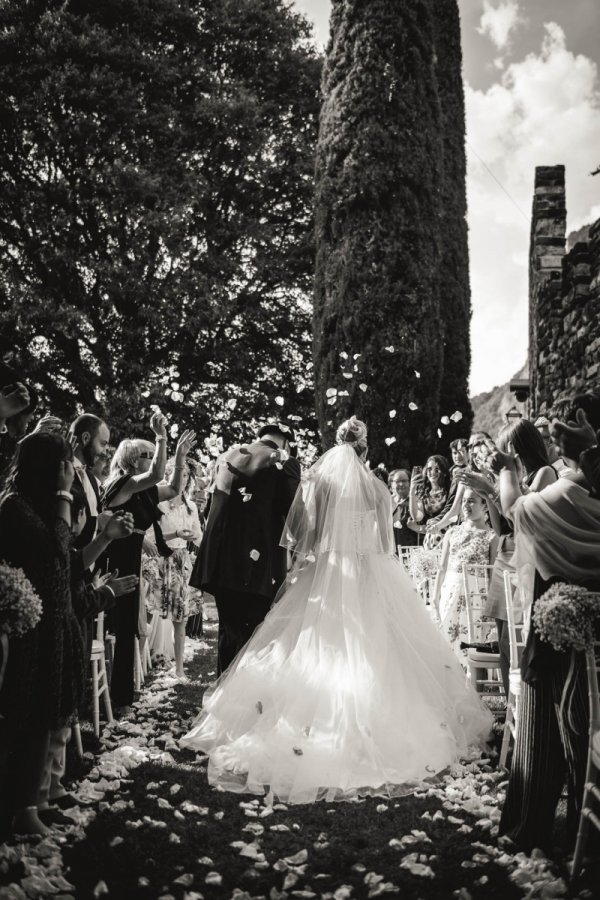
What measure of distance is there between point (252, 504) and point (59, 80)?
11134 millimetres

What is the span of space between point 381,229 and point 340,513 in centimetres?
724

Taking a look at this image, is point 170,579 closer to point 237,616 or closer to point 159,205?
point 237,616

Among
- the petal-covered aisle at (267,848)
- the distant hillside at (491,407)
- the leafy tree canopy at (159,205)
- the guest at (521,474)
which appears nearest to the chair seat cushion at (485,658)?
the guest at (521,474)

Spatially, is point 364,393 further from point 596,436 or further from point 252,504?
point 596,436

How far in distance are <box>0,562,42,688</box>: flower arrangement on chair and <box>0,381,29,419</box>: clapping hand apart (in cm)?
97

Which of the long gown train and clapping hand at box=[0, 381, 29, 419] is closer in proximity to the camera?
clapping hand at box=[0, 381, 29, 419]

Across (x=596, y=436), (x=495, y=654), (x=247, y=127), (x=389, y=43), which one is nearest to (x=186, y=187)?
(x=247, y=127)

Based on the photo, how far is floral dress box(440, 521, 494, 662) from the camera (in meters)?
5.74

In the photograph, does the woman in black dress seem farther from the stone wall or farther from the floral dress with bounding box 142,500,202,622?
the stone wall

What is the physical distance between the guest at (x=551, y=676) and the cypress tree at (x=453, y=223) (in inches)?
399

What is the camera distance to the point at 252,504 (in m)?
5.41

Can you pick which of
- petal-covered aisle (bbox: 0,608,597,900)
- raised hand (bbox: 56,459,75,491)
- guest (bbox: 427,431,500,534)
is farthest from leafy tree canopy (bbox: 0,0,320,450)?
raised hand (bbox: 56,459,75,491)

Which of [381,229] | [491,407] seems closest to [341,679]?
[381,229]

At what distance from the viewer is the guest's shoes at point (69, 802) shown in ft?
11.4
